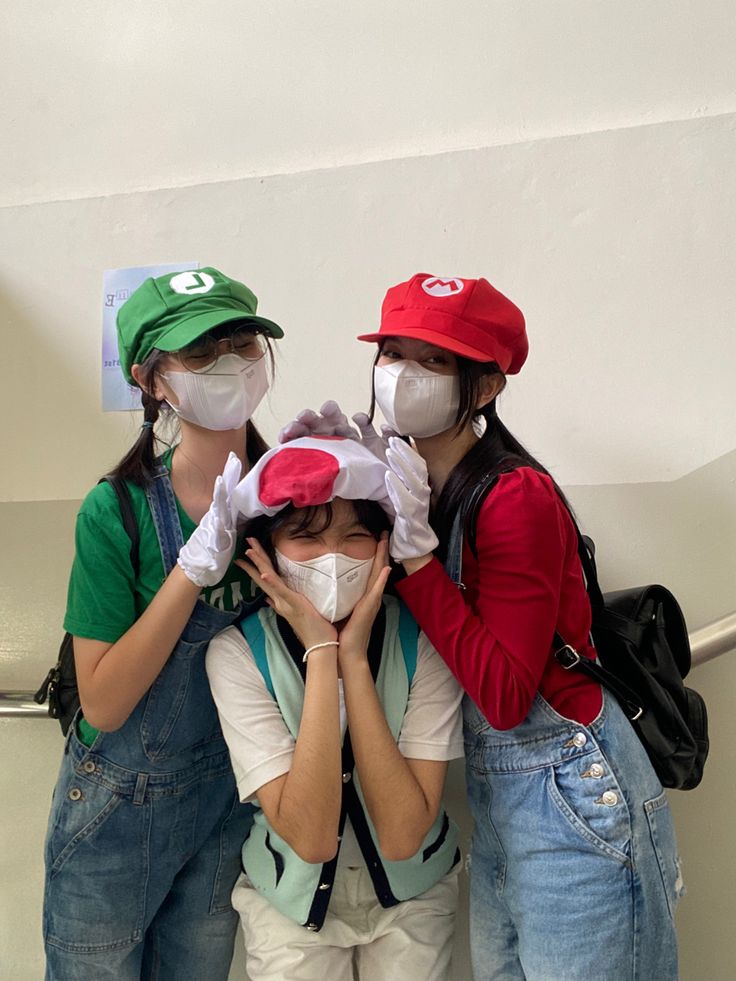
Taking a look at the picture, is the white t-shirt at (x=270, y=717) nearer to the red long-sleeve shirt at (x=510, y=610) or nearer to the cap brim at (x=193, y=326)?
the red long-sleeve shirt at (x=510, y=610)

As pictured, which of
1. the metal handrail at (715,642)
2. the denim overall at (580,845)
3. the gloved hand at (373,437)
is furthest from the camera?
the metal handrail at (715,642)

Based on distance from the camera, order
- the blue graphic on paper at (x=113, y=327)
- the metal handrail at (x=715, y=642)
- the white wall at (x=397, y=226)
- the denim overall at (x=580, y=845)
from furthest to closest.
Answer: the blue graphic on paper at (x=113, y=327) < the white wall at (x=397, y=226) < the metal handrail at (x=715, y=642) < the denim overall at (x=580, y=845)

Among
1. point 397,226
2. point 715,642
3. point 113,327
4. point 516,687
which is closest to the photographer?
point 516,687

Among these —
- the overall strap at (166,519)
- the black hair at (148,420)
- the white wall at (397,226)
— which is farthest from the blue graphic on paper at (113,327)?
the overall strap at (166,519)

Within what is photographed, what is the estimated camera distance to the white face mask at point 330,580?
1149 millimetres

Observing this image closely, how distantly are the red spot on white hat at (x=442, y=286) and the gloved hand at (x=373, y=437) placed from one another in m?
0.22

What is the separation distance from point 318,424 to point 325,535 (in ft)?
0.64

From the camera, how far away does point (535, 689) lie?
1118 mm

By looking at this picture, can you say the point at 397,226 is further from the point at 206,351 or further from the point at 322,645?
the point at 322,645

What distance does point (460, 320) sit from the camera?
1239 millimetres

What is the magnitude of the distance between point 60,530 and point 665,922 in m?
1.36

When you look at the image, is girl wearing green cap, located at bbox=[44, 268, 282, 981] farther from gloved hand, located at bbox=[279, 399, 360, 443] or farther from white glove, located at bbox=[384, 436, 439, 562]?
white glove, located at bbox=[384, 436, 439, 562]

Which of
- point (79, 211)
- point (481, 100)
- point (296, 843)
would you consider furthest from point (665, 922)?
point (79, 211)

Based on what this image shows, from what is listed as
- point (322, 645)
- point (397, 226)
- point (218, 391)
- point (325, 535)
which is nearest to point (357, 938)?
point (322, 645)
